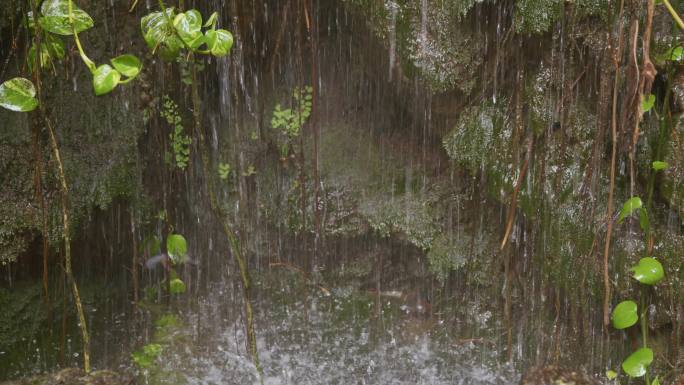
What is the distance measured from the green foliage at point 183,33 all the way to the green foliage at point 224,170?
1.84m

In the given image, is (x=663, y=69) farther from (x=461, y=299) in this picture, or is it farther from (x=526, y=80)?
(x=461, y=299)

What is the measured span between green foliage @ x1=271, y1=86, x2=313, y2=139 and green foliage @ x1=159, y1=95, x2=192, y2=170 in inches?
20.7

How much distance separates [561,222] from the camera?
112 inches

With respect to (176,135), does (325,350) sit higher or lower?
lower

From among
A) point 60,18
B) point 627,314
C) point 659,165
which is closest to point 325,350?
point 627,314

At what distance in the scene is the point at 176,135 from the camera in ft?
11.7

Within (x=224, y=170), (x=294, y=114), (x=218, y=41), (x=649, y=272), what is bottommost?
(x=649, y=272)

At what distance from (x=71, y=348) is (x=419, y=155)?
210 cm

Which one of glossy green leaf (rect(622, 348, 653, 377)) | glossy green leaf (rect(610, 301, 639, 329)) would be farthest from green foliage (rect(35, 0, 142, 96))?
glossy green leaf (rect(622, 348, 653, 377))

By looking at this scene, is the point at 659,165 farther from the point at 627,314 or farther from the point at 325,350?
the point at 325,350

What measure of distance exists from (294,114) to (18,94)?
182 centimetres

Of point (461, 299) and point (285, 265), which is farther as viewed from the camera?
point (285, 265)

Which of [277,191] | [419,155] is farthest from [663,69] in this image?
[277,191]

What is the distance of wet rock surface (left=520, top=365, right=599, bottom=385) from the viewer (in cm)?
278
